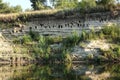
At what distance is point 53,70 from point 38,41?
5.25 metres

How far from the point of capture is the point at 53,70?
15547 mm

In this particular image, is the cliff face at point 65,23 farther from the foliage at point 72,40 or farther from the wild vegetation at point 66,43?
the foliage at point 72,40

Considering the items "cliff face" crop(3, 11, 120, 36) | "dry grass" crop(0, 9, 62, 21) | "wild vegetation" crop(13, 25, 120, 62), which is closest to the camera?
"wild vegetation" crop(13, 25, 120, 62)

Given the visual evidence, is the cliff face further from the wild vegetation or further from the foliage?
the foliage

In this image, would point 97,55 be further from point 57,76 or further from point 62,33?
point 57,76

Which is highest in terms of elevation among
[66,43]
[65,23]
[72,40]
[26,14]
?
[26,14]

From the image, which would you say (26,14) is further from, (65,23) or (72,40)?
(72,40)

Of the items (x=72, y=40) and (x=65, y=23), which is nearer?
(x=72, y=40)

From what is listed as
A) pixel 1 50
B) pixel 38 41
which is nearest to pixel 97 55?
pixel 38 41

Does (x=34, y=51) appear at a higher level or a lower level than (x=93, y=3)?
lower

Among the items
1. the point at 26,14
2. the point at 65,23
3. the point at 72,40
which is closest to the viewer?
the point at 72,40

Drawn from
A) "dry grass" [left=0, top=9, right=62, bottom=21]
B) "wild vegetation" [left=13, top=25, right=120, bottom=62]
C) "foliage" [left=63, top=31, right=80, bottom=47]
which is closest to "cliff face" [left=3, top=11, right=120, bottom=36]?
"dry grass" [left=0, top=9, right=62, bottom=21]

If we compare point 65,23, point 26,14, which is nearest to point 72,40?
point 65,23

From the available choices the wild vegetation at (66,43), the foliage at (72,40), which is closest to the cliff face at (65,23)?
the wild vegetation at (66,43)
